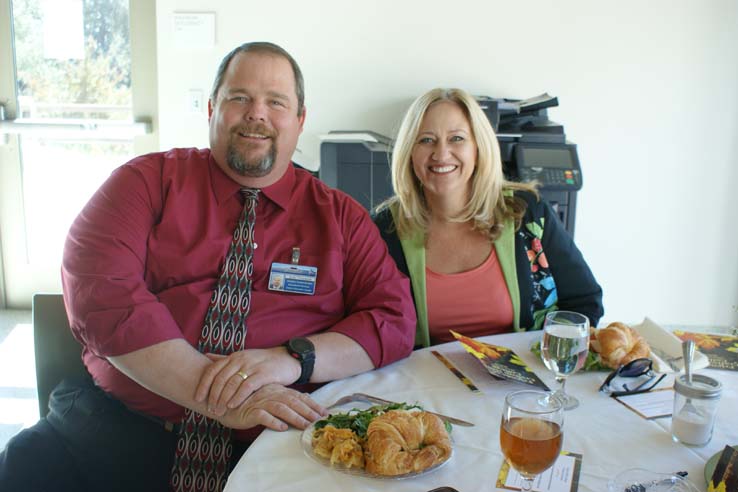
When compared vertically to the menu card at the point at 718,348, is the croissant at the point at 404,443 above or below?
above

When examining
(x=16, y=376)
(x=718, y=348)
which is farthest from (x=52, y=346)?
(x=16, y=376)

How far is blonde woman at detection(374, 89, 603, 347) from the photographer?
1841mm

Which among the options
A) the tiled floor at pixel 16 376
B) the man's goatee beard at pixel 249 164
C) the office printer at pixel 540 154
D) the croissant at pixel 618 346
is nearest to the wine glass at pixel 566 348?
the croissant at pixel 618 346

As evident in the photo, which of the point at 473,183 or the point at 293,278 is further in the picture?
the point at 473,183

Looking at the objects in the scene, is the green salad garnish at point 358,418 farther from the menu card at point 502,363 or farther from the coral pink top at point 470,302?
the coral pink top at point 470,302

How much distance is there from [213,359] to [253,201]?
45 centimetres

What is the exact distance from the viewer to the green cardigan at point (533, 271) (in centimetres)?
184

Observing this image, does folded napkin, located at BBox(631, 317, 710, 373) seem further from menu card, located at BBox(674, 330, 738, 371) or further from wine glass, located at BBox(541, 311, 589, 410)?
wine glass, located at BBox(541, 311, 589, 410)

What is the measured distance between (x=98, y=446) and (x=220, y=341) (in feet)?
1.15

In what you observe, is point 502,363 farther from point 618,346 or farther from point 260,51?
point 260,51

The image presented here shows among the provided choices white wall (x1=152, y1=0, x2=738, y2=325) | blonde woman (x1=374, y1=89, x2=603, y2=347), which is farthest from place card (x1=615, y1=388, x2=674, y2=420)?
white wall (x1=152, y1=0, x2=738, y2=325)

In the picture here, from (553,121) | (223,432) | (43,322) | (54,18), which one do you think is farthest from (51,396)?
(54,18)

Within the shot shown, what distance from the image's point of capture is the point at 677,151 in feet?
11.2

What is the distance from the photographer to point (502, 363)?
134 cm
